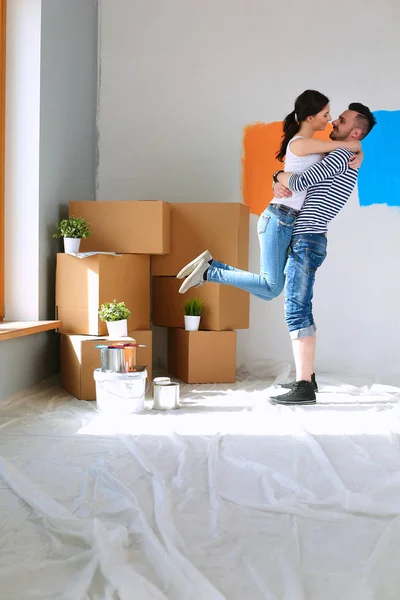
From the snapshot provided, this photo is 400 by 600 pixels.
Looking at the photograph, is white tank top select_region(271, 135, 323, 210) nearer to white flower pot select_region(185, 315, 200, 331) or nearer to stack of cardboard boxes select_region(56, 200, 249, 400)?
stack of cardboard boxes select_region(56, 200, 249, 400)

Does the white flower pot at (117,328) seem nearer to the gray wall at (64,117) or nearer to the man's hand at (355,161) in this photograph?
the gray wall at (64,117)

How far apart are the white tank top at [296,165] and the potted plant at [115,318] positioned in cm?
81

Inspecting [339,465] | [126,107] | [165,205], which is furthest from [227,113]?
[339,465]

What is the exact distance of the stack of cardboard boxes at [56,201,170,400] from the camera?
116 inches

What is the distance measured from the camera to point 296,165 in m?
2.80

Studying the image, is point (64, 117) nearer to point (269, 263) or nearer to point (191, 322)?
point (191, 322)

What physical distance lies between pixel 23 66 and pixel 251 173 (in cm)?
143

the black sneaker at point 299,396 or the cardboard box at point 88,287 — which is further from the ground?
the cardboard box at point 88,287

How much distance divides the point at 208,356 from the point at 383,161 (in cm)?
150

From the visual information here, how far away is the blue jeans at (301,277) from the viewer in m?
2.83

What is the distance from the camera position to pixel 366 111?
281cm

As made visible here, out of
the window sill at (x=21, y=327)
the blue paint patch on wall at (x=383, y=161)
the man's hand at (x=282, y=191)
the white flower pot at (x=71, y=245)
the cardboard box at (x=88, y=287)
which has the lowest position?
the window sill at (x=21, y=327)

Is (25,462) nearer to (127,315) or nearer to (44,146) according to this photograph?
(127,315)

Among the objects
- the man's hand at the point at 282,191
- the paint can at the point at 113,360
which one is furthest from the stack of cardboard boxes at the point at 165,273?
the man's hand at the point at 282,191
